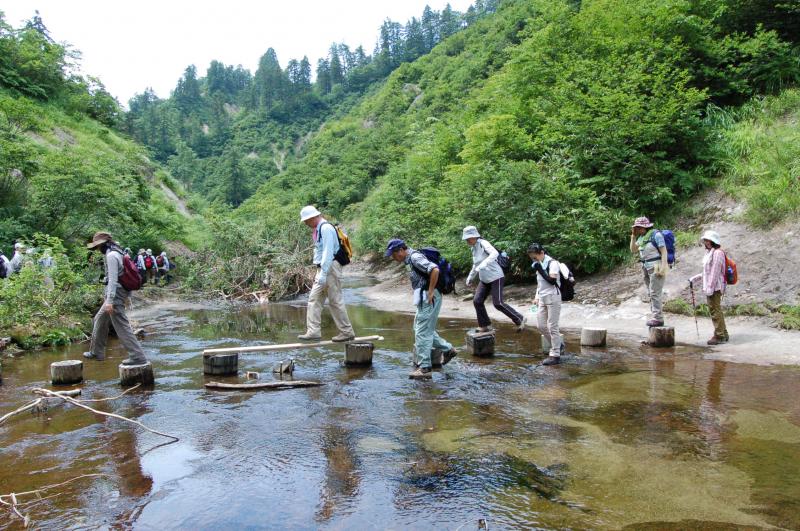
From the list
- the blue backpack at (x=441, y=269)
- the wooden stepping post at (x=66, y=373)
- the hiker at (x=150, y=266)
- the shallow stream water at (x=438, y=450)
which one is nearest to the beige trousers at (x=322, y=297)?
the shallow stream water at (x=438, y=450)

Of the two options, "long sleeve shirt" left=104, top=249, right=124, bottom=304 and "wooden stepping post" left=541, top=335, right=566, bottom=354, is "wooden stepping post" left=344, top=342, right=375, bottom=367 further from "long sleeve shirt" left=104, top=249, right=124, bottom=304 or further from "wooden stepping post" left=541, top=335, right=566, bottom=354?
"long sleeve shirt" left=104, top=249, right=124, bottom=304

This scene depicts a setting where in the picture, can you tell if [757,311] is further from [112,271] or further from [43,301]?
[43,301]

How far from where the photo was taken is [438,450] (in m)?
4.95

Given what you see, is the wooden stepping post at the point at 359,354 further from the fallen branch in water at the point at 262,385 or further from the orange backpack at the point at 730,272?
the orange backpack at the point at 730,272

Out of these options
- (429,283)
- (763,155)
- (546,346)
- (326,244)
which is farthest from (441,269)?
(763,155)

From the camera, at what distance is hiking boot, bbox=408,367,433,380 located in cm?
761

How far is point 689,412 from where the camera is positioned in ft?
18.7

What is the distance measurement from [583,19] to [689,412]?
65.7 ft

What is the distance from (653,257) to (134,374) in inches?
367

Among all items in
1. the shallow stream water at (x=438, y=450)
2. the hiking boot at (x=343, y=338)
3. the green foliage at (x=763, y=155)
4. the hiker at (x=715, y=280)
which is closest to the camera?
the shallow stream water at (x=438, y=450)

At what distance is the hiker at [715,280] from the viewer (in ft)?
29.4

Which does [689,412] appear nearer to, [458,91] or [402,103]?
[458,91]

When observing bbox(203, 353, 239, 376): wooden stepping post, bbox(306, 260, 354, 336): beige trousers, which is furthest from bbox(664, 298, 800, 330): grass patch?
bbox(203, 353, 239, 376): wooden stepping post

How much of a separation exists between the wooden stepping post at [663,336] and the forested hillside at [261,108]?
7037 cm
